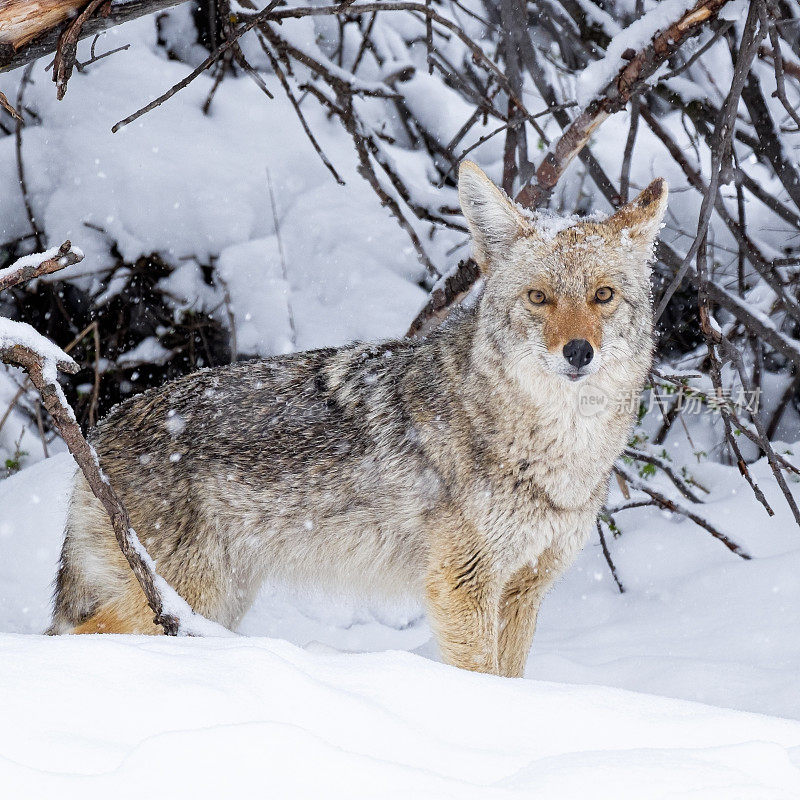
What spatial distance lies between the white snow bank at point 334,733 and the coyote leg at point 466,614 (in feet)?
4.36

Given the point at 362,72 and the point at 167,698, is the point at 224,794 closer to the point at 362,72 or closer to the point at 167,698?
the point at 167,698

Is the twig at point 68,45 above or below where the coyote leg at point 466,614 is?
above

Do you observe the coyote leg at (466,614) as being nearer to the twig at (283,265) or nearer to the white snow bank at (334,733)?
the white snow bank at (334,733)

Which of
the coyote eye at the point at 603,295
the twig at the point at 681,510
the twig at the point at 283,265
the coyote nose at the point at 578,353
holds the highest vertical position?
the coyote eye at the point at 603,295

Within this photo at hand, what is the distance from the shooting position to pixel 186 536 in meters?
3.80

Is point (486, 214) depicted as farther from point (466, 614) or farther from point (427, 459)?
point (466, 614)

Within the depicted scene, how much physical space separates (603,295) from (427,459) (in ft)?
3.22

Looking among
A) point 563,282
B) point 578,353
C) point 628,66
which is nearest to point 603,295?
point 563,282

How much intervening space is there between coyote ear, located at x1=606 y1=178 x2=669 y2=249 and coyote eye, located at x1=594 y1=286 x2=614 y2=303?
0.34m

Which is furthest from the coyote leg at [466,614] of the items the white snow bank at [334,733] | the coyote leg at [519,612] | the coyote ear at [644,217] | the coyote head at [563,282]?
the coyote ear at [644,217]

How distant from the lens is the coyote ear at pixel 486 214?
3770 mm

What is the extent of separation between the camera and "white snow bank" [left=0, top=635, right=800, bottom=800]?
1550 millimetres

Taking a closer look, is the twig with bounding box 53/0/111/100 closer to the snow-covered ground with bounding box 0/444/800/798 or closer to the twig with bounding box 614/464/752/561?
the snow-covered ground with bounding box 0/444/800/798

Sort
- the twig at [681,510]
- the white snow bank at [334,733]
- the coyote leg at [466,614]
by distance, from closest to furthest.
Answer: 1. the white snow bank at [334,733]
2. the coyote leg at [466,614]
3. the twig at [681,510]
